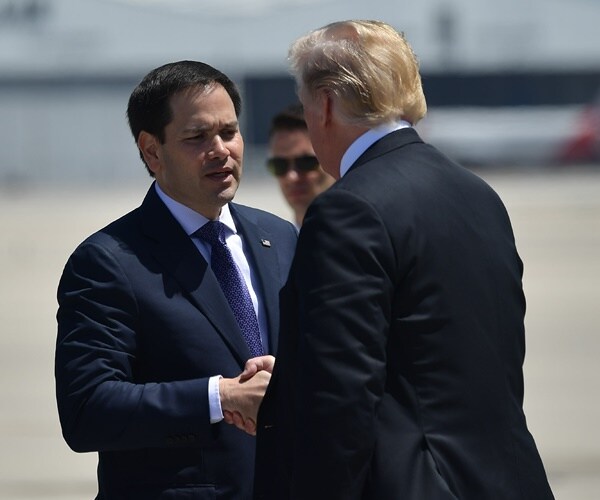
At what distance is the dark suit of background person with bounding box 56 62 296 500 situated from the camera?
2709 mm

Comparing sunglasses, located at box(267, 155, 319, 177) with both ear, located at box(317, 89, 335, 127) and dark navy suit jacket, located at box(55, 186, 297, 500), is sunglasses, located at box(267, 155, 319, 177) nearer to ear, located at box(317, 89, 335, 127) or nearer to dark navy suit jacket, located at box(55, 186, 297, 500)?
dark navy suit jacket, located at box(55, 186, 297, 500)

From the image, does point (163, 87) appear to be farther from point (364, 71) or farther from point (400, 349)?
point (400, 349)

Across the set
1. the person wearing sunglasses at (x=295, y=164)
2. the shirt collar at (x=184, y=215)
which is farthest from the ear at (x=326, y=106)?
A: the person wearing sunglasses at (x=295, y=164)

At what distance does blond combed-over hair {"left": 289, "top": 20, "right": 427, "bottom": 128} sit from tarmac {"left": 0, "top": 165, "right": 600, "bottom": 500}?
12.9 feet

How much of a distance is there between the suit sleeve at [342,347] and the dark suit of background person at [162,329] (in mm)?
390

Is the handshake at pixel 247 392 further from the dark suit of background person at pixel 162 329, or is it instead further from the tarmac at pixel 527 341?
the tarmac at pixel 527 341

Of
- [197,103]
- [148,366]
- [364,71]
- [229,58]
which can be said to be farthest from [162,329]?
[229,58]

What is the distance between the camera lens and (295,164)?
16.7 feet

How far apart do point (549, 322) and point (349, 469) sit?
941cm

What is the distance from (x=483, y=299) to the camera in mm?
2432

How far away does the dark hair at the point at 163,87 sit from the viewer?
291 cm

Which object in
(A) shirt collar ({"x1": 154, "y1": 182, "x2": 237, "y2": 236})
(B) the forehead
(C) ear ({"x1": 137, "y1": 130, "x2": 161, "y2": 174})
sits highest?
(B) the forehead

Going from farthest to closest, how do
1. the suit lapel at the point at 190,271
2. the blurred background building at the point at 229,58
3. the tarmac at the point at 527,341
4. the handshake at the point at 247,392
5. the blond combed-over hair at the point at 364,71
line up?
the blurred background building at the point at 229,58 < the tarmac at the point at 527,341 < the suit lapel at the point at 190,271 < the handshake at the point at 247,392 < the blond combed-over hair at the point at 364,71

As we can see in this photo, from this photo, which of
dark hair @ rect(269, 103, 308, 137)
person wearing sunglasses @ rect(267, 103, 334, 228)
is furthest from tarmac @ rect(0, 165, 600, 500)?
dark hair @ rect(269, 103, 308, 137)
